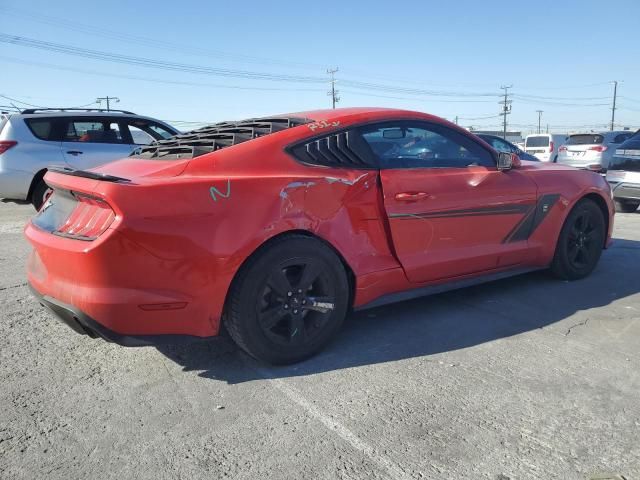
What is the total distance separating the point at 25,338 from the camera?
355cm

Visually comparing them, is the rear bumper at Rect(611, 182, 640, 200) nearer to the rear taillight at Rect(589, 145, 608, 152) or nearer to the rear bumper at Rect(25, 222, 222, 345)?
the rear taillight at Rect(589, 145, 608, 152)

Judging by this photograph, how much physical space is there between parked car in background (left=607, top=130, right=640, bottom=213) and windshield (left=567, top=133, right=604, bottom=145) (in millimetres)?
7388

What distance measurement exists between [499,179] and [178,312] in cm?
262

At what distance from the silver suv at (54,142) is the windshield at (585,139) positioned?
1313 cm

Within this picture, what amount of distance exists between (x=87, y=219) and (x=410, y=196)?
1.97 meters

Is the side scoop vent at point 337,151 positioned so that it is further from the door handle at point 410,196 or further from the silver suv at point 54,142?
the silver suv at point 54,142

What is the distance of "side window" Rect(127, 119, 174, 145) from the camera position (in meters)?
8.69

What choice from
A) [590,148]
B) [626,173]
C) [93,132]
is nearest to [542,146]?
[590,148]

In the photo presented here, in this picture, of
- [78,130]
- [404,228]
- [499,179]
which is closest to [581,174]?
[499,179]

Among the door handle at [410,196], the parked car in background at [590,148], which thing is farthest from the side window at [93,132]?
the parked car in background at [590,148]

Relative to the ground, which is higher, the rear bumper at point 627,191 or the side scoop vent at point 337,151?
the side scoop vent at point 337,151

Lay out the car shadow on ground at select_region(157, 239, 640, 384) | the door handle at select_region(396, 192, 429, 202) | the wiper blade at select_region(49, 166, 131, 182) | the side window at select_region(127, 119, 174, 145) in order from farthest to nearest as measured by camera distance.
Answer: the side window at select_region(127, 119, 174, 145) < the door handle at select_region(396, 192, 429, 202) < the car shadow on ground at select_region(157, 239, 640, 384) < the wiper blade at select_region(49, 166, 131, 182)

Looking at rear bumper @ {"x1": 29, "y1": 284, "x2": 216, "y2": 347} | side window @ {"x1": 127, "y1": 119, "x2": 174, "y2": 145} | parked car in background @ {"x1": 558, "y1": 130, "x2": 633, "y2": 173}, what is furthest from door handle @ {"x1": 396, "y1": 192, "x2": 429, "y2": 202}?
parked car in background @ {"x1": 558, "y1": 130, "x2": 633, "y2": 173}

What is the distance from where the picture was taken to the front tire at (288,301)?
2.91 m
